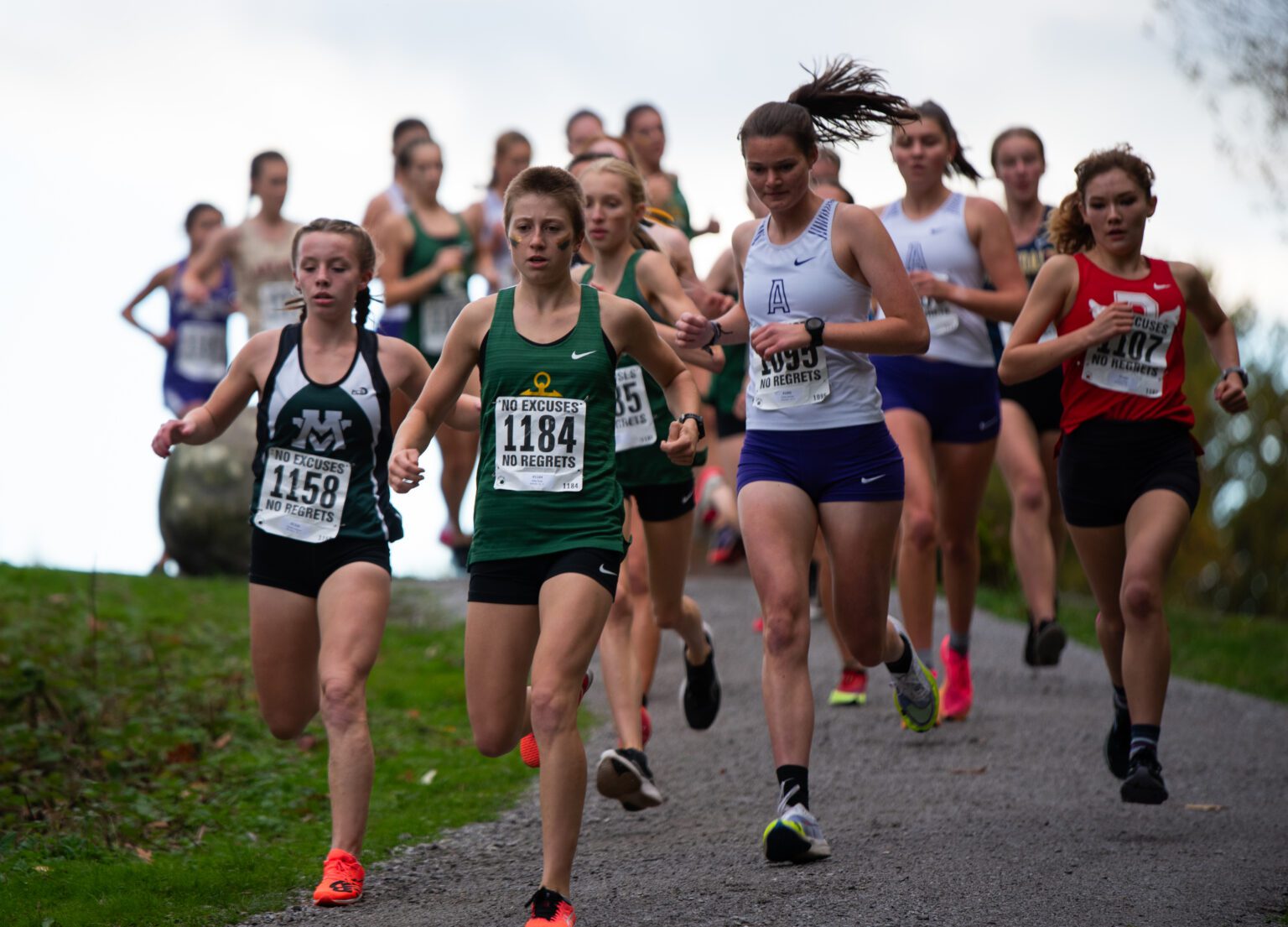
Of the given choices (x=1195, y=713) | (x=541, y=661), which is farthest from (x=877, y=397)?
(x=1195, y=713)

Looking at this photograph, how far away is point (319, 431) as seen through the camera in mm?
5711

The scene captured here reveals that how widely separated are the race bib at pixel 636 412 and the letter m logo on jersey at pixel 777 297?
3.34 ft

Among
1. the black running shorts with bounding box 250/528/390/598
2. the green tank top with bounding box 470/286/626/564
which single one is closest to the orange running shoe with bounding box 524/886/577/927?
the green tank top with bounding box 470/286/626/564

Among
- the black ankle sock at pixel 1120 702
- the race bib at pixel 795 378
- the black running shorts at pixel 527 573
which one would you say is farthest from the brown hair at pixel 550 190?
the black ankle sock at pixel 1120 702

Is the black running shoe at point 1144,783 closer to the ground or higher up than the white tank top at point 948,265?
closer to the ground

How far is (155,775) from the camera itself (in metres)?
7.73

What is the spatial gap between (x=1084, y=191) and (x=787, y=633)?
2.16 meters

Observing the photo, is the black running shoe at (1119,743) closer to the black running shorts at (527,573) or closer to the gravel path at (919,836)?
the gravel path at (919,836)

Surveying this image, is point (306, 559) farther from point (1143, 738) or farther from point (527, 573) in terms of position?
point (1143, 738)

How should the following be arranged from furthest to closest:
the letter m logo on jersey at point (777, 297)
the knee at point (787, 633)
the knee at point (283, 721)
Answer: the knee at point (283, 721) → the letter m logo on jersey at point (777, 297) → the knee at point (787, 633)

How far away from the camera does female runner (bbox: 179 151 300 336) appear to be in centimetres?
1178

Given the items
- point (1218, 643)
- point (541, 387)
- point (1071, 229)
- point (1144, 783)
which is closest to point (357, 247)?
point (541, 387)

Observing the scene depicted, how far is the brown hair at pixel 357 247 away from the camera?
234 inches

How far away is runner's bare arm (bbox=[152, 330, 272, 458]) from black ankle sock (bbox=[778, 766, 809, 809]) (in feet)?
7.08
